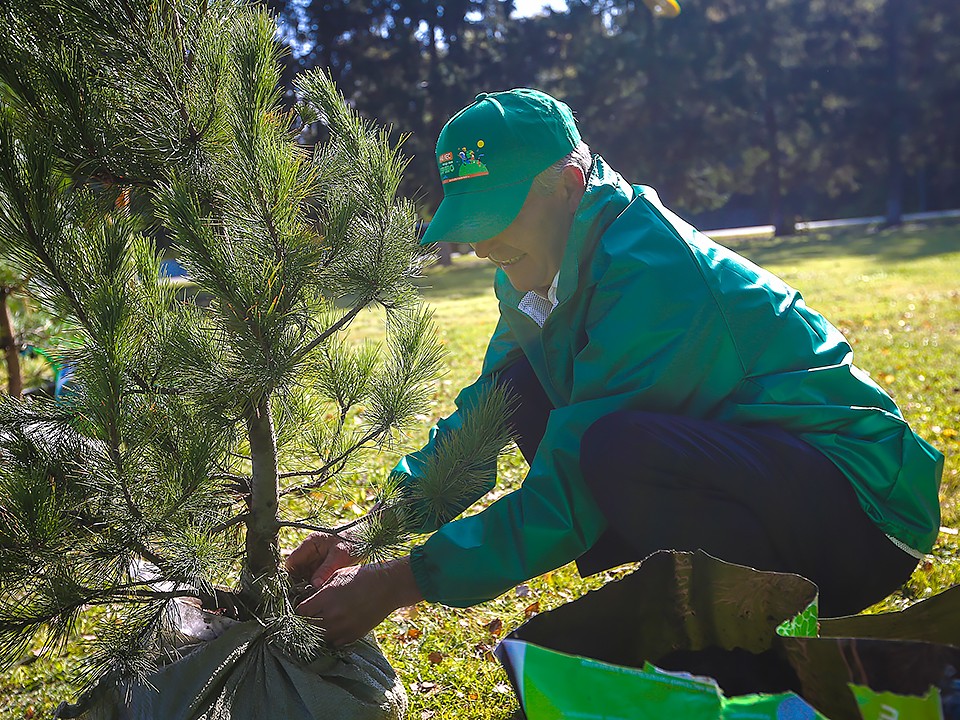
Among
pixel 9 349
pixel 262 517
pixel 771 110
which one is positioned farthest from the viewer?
pixel 771 110

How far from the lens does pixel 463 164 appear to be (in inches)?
79.0

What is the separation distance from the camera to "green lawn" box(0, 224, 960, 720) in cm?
229

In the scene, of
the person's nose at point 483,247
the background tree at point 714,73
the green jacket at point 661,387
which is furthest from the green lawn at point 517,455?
the background tree at point 714,73

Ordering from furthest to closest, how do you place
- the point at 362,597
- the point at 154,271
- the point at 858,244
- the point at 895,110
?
the point at 895,110 < the point at 858,244 < the point at 362,597 < the point at 154,271

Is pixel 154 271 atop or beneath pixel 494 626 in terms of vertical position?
atop

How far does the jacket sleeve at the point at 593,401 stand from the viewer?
1.79 metres

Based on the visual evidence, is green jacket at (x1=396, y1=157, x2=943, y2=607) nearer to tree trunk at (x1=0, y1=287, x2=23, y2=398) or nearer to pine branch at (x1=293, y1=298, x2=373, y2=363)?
pine branch at (x1=293, y1=298, x2=373, y2=363)

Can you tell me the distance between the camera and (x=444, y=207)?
2.04 metres

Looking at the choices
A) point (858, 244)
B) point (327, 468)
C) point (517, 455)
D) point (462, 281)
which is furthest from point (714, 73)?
point (327, 468)

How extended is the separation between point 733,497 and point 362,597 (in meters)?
0.85

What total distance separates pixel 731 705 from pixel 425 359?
1186 mm

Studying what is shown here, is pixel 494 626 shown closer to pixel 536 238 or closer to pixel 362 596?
pixel 362 596

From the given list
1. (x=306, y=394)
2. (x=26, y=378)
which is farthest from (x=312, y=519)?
(x=26, y=378)

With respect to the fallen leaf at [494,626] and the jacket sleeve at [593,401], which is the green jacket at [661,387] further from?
the fallen leaf at [494,626]
